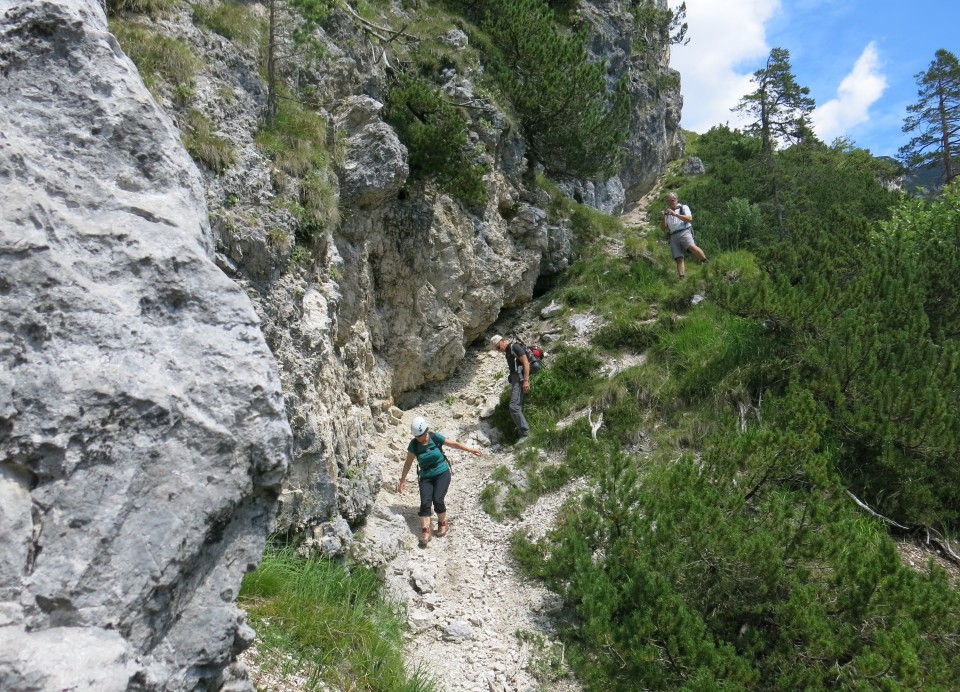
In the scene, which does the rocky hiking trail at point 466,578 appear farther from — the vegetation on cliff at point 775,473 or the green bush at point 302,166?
the green bush at point 302,166

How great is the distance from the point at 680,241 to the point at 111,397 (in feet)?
42.2

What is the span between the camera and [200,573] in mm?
3264

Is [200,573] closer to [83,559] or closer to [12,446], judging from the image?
[83,559]

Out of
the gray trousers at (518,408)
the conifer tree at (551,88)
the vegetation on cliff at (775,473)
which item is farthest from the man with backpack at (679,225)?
the gray trousers at (518,408)

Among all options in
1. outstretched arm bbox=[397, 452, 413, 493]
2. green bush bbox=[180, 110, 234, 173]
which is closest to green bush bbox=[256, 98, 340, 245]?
green bush bbox=[180, 110, 234, 173]

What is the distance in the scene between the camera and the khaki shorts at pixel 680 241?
531 inches

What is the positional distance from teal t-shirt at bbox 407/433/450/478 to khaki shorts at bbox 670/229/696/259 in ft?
27.0

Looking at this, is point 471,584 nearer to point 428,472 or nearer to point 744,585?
point 428,472

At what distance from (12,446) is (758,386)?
10.2 m

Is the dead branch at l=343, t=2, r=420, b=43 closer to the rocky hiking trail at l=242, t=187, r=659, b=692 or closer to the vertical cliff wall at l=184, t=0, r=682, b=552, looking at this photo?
the vertical cliff wall at l=184, t=0, r=682, b=552

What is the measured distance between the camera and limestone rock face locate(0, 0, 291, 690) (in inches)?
108

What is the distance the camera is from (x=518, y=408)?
36.4ft

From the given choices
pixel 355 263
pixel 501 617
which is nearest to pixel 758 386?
pixel 501 617

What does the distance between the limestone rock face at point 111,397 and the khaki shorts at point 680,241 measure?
11.7 m
